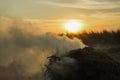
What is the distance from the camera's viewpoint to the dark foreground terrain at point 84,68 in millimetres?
21156

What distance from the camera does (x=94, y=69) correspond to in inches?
839

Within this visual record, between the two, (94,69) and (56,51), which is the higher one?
(56,51)

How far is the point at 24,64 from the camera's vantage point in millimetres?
24391

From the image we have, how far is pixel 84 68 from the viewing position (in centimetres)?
2152

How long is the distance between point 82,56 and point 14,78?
14.1ft

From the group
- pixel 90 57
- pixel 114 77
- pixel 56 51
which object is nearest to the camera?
pixel 114 77

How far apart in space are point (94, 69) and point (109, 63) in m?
1.10

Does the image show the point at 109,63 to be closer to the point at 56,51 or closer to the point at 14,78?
the point at 56,51

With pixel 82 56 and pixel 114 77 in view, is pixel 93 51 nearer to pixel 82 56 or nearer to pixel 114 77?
pixel 82 56

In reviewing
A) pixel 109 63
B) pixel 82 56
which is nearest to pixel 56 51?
pixel 82 56

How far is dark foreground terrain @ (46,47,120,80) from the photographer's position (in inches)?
833

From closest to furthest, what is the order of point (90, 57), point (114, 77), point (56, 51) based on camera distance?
point (114, 77), point (90, 57), point (56, 51)

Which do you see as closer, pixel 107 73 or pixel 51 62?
pixel 107 73

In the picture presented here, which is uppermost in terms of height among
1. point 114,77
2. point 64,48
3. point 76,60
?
point 64,48
